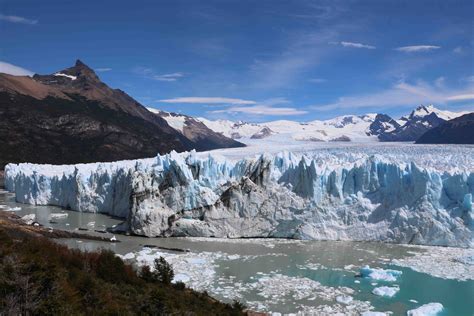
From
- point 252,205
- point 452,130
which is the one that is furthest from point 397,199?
point 452,130

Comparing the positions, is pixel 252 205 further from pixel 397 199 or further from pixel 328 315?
pixel 328 315

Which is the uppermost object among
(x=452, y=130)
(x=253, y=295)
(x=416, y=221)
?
(x=452, y=130)

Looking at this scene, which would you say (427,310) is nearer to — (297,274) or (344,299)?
(344,299)

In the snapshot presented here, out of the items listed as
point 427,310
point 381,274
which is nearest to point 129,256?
point 381,274

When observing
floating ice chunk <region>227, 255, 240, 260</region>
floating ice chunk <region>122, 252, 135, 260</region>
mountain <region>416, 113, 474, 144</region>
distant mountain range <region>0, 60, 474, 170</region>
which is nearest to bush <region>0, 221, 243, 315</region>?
floating ice chunk <region>122, 252, 135, 260</region>

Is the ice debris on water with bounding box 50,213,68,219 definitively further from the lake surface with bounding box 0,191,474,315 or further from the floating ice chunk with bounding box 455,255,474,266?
the floating ice chunk with bounding box 455,255,474,266

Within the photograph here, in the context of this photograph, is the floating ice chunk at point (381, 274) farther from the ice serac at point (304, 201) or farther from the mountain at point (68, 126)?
the mountain at point (68, 126)

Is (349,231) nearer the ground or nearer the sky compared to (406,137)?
nearer the ground
